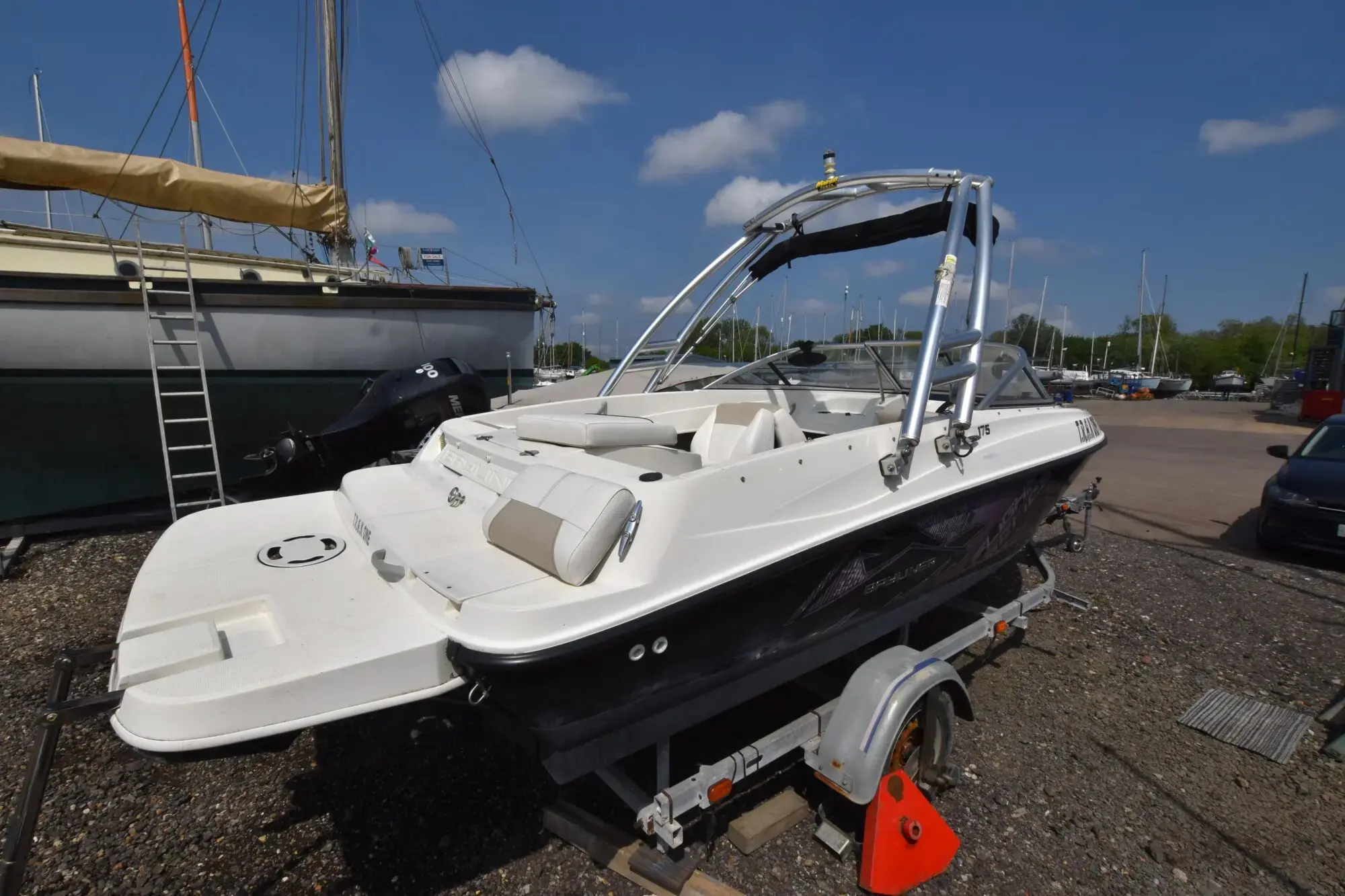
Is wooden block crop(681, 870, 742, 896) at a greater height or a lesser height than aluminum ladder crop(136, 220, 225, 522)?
lesser

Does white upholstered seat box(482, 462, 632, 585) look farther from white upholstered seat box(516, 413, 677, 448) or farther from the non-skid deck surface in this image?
the non-skid deck surface

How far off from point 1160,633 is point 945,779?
2344mm

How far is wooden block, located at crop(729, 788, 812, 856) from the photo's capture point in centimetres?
218

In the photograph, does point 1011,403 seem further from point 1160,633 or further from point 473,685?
point 473,685

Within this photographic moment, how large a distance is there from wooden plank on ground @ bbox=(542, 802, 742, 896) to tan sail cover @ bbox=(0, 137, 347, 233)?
6897mm

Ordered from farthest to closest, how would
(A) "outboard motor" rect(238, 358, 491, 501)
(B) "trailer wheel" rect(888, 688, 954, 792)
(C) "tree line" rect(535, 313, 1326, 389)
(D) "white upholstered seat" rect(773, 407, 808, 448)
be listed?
(C) "tree line" rect(535, 313, 1326, 389)
(A) "outboard motor" rect(238, 358, 491, 501)
(D) "white upholstered seat" rect(773, 407, 808, 448)
(B) "trailer wheel" rect(888, 688, 954, 792)

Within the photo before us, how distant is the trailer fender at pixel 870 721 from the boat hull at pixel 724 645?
0.58 feet

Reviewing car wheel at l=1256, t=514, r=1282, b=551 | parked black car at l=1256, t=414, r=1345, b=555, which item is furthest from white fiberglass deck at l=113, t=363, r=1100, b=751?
car wheel at l=1256, t=514, r=1282, b=551

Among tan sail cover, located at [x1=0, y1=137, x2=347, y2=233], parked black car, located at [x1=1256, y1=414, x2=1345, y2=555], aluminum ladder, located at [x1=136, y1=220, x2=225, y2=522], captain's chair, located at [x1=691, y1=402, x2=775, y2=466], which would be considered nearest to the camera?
captain's chair, located at [x1=691, y1=402, x2=775, y2=466]

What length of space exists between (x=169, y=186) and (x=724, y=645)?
7.13m

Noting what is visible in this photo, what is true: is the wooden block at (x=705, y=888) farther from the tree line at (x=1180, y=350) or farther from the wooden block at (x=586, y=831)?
the tree line at (x=1180, y=350)

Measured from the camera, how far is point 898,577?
2459 mm

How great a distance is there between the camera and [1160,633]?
3.80m

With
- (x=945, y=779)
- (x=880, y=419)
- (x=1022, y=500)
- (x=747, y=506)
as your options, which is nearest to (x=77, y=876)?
(x=747, y=506)
